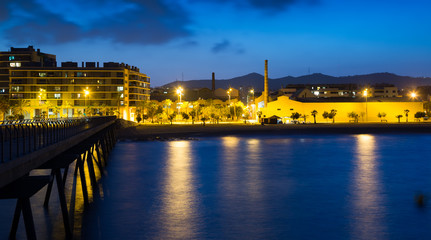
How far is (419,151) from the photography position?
63.5 meters

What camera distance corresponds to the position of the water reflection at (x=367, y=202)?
870 inches

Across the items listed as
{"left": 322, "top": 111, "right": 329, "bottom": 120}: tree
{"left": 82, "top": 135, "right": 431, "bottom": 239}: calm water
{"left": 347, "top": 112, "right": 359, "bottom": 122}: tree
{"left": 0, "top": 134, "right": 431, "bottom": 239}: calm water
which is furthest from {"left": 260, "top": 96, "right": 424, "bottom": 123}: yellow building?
{"left": 0, "top": 134, "right": 431, "bottom": 239}: calm water

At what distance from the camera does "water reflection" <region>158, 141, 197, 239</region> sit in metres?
22.2

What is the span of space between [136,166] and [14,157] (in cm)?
3337

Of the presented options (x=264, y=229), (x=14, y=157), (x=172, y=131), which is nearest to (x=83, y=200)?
(x=264, y=229)

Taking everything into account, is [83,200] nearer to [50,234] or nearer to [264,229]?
[50,234]

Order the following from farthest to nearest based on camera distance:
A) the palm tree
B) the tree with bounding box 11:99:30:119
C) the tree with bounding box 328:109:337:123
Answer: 1. the tree with bounding box 11:99:30:119
2. the palm tree
3. the tree with bounding box 328:109:337:123

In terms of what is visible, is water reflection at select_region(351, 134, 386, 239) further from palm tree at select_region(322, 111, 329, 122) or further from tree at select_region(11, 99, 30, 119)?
tree at select_region(11, 99, 30, 119)

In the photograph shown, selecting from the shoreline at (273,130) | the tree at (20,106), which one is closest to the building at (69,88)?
the tree at (20,106)

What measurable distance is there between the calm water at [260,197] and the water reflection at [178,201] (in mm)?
53

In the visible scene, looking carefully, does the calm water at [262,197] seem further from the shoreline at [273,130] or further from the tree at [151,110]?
the tree at [151,110]

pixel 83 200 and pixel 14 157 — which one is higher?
pixel 14 157

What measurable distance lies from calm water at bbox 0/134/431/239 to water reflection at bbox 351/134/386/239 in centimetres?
6

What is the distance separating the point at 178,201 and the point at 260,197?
220 inches
